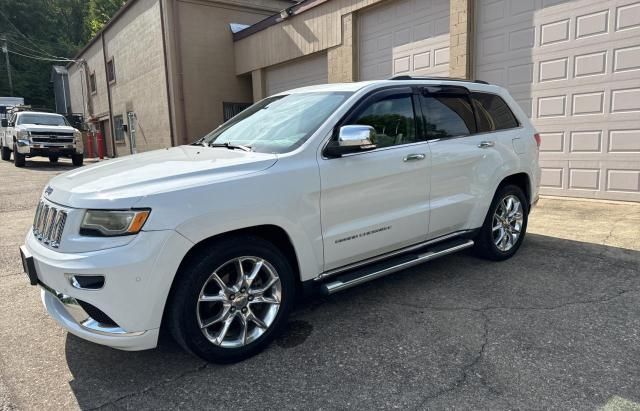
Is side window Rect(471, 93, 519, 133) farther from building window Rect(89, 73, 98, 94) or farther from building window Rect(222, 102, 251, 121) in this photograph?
building window Rect(89, 73, 98, 94)

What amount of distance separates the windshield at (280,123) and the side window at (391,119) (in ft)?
0.82

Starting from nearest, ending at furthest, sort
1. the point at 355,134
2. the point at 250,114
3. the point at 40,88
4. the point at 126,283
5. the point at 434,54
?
the point at 126,283
the point at 355,134
the point at 250,114
the point at 434,54
the point at 40,88

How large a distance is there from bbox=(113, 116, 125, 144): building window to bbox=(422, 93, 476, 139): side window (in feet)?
67.7

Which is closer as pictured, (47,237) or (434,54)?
(47,237)

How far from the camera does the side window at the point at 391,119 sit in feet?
12.2

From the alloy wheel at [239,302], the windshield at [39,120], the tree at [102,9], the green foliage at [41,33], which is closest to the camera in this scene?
the alloy wheel at [239,302]

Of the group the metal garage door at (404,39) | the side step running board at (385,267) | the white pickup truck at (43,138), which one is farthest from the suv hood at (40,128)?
the side step running board at (385,267)

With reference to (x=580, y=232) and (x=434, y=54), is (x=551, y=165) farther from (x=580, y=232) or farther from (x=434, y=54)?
(x=434, y=54)

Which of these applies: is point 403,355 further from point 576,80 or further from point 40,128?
point 40,128

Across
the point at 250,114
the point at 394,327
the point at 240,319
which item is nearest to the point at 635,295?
the point at 394,327

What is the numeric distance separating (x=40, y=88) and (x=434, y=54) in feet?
163

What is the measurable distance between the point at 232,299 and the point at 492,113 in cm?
332

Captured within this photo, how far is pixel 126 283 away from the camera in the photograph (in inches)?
98.7

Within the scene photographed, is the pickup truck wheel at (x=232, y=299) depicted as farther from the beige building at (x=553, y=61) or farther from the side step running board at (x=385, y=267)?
the beige building at (x=553, y=61)
